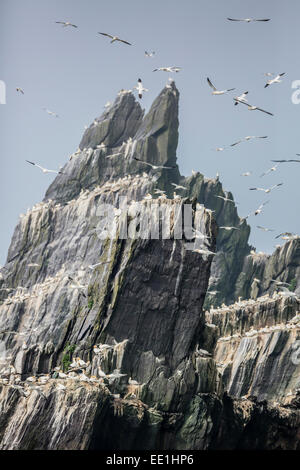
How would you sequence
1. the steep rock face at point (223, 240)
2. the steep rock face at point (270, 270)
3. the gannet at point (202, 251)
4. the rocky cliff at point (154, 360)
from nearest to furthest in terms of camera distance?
the rocky cliff at point (154, 360) → the gannet at point (202, 251) → the steep rock face at point (270, 270) → the steep rock face at point (223, 240)

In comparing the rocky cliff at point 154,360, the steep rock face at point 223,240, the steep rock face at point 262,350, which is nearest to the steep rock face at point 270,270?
the steep rock face at point 223,240

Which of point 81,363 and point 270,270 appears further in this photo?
point 270,270

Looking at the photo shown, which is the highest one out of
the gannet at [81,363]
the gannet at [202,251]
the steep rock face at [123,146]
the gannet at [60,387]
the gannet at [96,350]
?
the steep rock face at [123,146]

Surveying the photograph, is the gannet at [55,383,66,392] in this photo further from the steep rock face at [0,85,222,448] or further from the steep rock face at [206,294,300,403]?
the steep rock face at [206,294,300,403]

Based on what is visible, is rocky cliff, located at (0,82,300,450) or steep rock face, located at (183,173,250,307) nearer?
rocky cliff, located at (0,82,300,450)

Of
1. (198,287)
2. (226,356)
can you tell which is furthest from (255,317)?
(198,287)

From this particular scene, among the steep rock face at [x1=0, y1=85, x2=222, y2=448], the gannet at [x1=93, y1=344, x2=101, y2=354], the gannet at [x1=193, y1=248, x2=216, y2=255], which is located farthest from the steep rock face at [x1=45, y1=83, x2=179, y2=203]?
the gannet at [x1=93, y1=344, x2=101, y2=354]

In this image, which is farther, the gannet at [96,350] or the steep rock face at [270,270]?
the steep rock face at [270,270]

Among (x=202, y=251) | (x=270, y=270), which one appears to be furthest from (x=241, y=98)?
(x=270, y=270)

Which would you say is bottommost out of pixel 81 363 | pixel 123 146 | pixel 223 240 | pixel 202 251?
pixel 81 363

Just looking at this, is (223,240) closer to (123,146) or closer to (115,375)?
(123,146)

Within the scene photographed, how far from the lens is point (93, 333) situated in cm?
6128

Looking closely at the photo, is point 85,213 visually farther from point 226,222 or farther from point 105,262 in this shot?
point 105,262

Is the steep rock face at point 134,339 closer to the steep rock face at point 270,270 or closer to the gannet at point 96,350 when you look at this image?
the gannet at point 96,350
